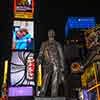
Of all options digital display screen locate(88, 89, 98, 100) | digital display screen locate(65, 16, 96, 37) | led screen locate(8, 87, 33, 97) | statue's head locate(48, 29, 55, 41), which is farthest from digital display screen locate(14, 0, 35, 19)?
statue's head locate(48, 29, 55, 41)

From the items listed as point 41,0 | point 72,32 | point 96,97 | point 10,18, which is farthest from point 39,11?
point 96,97

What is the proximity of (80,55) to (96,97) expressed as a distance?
460 cm

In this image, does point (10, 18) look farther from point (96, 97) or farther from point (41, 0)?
point (96, 97)

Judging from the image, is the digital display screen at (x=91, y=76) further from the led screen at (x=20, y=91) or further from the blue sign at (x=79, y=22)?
the led screen at (x=20, y=91)

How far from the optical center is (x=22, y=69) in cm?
2594

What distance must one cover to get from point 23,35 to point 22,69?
297cm

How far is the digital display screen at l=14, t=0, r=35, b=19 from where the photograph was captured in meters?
27.7

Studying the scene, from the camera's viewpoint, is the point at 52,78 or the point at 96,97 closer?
the point at 52,78

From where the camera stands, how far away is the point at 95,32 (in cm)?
1720

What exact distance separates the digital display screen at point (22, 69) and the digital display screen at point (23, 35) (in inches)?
22.4

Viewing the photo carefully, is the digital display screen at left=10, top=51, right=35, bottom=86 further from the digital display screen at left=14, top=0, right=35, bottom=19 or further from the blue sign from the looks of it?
the blue sign

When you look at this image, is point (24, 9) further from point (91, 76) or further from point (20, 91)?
point (91, 76)

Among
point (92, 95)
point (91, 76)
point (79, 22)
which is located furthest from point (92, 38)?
point (79, 22)

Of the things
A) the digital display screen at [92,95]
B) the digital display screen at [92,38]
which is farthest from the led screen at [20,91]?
the digital display screen at [92,95]
